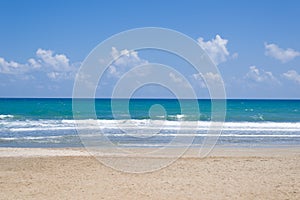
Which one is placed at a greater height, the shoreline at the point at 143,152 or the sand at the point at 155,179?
the shoreline at the point at 143,152

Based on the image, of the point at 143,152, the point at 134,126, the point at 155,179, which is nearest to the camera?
the point at 155,179

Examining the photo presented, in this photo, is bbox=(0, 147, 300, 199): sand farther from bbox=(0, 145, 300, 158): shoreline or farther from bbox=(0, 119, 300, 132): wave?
bbox=(0, 119, 300, 132): wave

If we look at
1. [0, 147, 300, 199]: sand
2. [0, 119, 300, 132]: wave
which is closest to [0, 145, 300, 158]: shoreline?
[0, 147, 300, 199]: sand

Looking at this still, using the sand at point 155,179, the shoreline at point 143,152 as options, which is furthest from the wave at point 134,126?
the sand at point 155,179

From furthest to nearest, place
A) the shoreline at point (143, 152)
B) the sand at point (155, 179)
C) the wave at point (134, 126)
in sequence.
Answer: the wave at point (134, 126)
the shoreline at point (143, 152)
the sand at point (155, 179)

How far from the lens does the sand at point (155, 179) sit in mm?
9617

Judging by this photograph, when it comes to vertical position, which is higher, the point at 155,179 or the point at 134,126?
the point at 134,126

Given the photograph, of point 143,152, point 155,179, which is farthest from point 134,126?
point 155,179

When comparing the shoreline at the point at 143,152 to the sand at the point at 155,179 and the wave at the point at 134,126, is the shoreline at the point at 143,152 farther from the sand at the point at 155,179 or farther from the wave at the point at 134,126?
the wave at the point at 134,126

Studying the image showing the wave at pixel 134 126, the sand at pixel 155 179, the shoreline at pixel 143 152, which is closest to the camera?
the sand at pixel 155 179

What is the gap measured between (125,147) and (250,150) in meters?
5.23

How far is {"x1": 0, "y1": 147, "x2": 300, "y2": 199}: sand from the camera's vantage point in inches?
379

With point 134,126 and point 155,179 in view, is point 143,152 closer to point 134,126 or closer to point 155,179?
point 155,179

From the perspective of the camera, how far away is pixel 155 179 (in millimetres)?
11188
